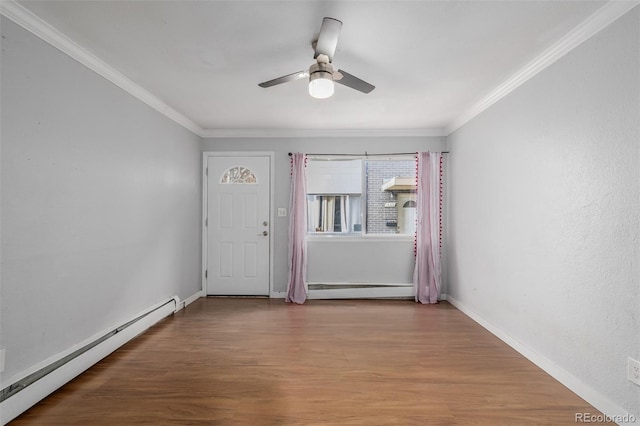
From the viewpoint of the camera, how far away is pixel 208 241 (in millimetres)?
4445

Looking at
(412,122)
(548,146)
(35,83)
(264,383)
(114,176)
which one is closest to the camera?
(35,83)

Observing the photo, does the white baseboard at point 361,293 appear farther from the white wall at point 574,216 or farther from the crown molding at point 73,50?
the crown molding at point 73,50

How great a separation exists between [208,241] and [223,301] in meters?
0.87

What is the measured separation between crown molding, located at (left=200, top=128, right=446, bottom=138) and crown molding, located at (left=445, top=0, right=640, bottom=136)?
1068 millimetres

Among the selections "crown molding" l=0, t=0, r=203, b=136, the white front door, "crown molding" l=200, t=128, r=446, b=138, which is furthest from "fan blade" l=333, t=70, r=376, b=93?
the white front door

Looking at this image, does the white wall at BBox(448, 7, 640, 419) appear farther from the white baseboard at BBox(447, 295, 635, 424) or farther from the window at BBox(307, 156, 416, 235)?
the window at BBox(307, 156, 416, 235)

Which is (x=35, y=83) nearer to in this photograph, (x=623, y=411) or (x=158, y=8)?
(x=158, y=8)

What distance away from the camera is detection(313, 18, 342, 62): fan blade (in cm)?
176

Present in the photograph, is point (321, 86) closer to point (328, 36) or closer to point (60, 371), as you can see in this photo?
point (328, 36)

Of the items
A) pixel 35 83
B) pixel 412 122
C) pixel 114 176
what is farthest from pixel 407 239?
pixel 35 83

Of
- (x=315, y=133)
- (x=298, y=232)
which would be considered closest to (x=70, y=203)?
(x=298, y=232)

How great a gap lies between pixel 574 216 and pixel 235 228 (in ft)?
12.3

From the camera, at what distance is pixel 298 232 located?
4.27m

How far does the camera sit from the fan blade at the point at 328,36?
1.76m
